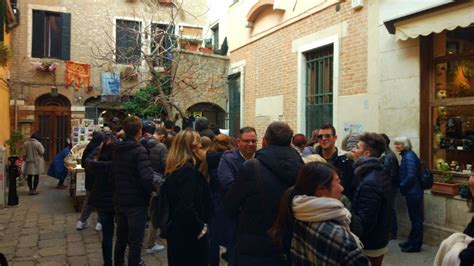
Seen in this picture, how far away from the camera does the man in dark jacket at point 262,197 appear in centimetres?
315

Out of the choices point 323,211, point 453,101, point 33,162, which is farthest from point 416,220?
point 33,162

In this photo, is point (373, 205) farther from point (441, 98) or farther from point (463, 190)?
point (441, 98)

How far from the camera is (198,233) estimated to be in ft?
12.8

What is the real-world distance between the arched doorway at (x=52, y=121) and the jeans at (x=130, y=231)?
1413 centimetres

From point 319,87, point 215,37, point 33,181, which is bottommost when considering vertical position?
point 33,181

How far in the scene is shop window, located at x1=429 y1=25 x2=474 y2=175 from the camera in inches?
260

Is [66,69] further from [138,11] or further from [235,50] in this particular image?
[235,50]

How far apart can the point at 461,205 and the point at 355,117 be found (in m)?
2.68

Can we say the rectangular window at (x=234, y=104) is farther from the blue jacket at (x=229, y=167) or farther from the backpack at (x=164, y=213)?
the backpack at (x=164, y=213)

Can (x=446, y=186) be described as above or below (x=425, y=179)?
below

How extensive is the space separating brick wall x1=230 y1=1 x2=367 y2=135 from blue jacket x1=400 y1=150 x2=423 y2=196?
221cm

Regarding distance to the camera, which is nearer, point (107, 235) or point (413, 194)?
point (107, 235)

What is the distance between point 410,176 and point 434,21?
2294mm

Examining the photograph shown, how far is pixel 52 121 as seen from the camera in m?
17.7
